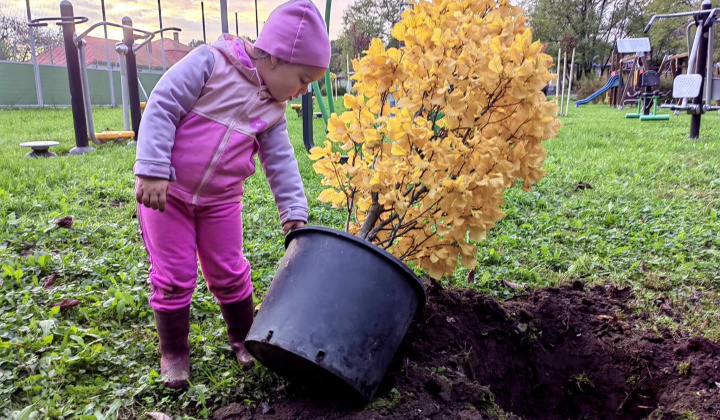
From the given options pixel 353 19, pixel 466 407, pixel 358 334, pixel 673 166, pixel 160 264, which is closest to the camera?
pixel 358 334

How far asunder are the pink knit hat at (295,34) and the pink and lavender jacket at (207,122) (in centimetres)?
13

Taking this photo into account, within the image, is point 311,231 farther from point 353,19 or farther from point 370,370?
point 353,19

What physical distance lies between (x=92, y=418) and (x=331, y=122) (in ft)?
4.17

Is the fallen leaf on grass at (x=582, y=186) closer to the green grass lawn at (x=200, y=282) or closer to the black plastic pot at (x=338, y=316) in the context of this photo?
the green grass lawn at (x=200, y=282)

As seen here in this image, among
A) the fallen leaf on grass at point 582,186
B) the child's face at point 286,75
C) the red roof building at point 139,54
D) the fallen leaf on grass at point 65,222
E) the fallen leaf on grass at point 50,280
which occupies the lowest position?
the fallen leaf on grass at point 50,280

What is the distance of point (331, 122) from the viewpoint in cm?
183

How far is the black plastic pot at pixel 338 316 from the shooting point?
147 cm

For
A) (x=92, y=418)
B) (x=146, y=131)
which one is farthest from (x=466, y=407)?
(x=146, y=131)

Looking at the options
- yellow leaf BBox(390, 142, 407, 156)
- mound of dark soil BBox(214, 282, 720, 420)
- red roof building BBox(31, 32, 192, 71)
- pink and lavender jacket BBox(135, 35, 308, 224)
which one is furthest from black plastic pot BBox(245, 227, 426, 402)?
red roof building BBox(31, 32, 192, 71)

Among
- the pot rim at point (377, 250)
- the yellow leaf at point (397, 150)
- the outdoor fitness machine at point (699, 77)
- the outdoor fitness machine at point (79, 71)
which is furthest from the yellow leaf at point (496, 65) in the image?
the outdoor fitness machine at point (699, 77)

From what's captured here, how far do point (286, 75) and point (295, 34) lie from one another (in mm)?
151

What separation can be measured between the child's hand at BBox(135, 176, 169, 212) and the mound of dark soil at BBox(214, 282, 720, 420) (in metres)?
0.73

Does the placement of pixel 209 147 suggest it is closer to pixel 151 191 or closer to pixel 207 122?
pixel 207 122

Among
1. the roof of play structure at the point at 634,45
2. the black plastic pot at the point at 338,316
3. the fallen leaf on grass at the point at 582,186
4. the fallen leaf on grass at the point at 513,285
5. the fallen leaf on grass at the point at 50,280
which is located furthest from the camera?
the roof of play structure at the point at 634,45
